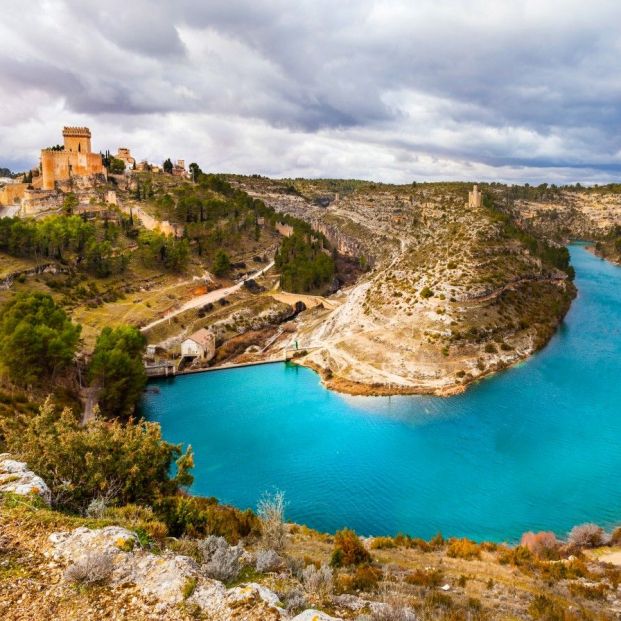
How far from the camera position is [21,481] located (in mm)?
11383

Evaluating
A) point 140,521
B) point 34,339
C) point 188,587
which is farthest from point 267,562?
point 34,339

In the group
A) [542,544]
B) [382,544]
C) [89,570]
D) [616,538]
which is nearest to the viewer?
[89,570]

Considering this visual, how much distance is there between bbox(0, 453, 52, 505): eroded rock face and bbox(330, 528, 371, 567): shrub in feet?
32.2

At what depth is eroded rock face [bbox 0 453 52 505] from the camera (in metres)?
10.9

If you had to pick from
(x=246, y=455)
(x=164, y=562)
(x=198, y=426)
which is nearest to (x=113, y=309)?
(x=198, y=426)

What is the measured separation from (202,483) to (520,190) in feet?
639

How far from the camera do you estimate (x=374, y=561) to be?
18.1m

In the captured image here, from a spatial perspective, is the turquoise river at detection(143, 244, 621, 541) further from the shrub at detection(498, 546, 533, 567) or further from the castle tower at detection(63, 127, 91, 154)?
the castle tower at detection(63, 127, 91, 154)

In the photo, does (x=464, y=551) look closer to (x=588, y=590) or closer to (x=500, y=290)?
(x=588, y=590)

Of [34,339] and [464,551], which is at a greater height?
[34,339]

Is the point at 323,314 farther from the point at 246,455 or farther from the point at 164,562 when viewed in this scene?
the point at 164,562

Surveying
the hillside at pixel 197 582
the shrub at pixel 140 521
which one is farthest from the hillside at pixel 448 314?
the shrub at pixel 140 521

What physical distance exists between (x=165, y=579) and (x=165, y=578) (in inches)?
0.7

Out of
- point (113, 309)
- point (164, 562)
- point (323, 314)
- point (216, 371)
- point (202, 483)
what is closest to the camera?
point (164, 562)
